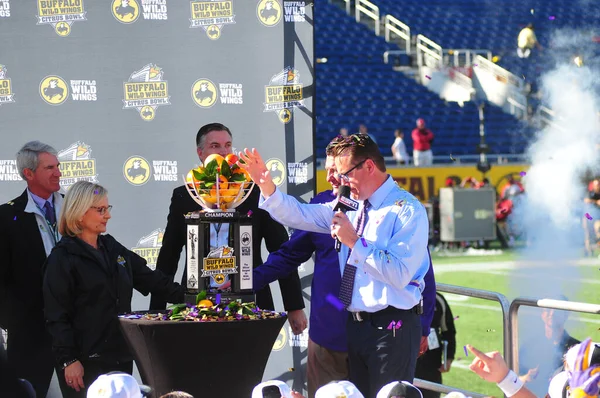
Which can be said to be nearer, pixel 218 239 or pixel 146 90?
pixel 218 239

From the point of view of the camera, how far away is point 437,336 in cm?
693

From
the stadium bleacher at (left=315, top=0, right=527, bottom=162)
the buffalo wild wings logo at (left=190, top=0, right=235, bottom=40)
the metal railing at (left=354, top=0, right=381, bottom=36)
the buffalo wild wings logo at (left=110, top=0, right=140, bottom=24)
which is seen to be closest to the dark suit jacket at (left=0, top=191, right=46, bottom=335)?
the buffalo wild wings logo at (left=110, top=0, right=140, bottom=24)

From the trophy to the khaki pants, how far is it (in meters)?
0.82

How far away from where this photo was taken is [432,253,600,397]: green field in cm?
989

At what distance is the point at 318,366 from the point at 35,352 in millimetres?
1557

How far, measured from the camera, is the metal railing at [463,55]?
2704 centimetres

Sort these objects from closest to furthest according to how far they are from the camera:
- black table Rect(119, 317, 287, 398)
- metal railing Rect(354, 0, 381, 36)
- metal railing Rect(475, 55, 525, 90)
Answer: black table Rect(119, 317, 287, 398) < metal railing Rect(475, 55, 525, 90) < metal railing Rect(354, 0, 381, 36)

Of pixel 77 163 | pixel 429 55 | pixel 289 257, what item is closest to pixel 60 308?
pixel 289 257

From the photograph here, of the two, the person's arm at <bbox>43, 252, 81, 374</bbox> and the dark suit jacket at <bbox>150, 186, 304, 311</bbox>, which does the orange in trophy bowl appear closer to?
the person's arm at <bbox>43, 252, 81, 374</bbox>

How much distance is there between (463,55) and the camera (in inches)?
1097

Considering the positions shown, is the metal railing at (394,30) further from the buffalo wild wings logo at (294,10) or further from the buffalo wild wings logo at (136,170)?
the buffalo wild wings logo at (136,170)

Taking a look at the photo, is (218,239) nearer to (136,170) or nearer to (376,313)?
(376,313)

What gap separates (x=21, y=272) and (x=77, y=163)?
1.38 m

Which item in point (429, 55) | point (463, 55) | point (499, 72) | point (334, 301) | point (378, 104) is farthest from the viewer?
point (463, 55)
